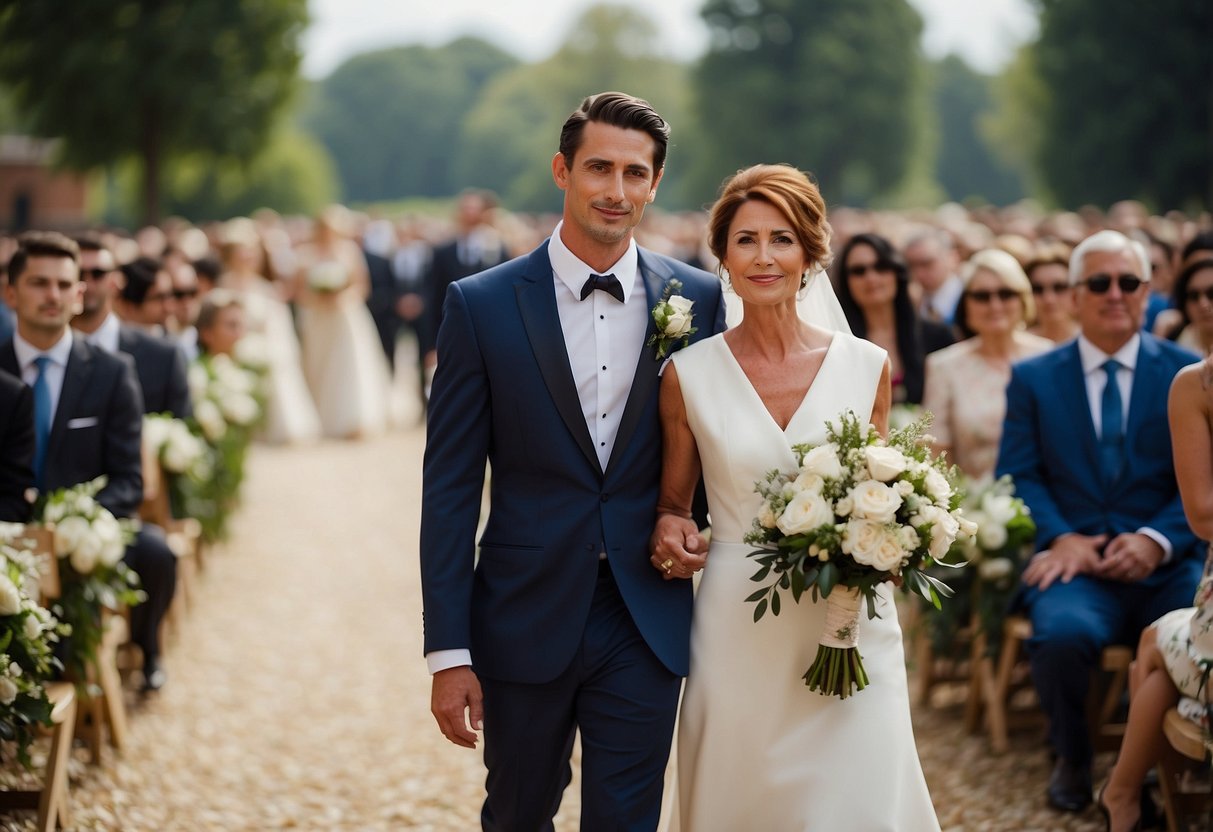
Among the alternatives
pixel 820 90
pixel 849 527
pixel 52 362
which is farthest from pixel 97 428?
pixel 820 90

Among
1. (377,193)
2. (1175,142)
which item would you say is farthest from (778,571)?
(377,193)

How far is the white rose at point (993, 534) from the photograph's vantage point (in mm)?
6469

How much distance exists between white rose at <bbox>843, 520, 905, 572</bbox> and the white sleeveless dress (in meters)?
0.41

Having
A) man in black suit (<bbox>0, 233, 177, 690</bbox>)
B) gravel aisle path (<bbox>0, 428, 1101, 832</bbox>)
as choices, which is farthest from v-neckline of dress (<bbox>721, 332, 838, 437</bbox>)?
man in black suit (<bbox>0, 233, 177, 690</bbox>)

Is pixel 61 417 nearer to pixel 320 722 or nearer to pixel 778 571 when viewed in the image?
pixel 320 722

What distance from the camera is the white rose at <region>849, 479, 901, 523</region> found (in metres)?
3.87

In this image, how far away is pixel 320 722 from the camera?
7582 millimetres

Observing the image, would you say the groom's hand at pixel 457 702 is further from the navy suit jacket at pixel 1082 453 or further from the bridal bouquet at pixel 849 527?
the navy suit jacket at pixel 1082 453

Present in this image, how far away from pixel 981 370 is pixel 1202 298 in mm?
1110

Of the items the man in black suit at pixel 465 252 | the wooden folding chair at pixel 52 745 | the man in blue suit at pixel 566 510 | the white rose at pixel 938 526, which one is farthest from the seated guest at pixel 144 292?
the man in black suit at pixel 465 252

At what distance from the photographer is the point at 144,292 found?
9.02m

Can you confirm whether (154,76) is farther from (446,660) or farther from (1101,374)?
(446,660)

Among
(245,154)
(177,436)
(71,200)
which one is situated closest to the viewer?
(177,436)

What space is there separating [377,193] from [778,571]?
126m
